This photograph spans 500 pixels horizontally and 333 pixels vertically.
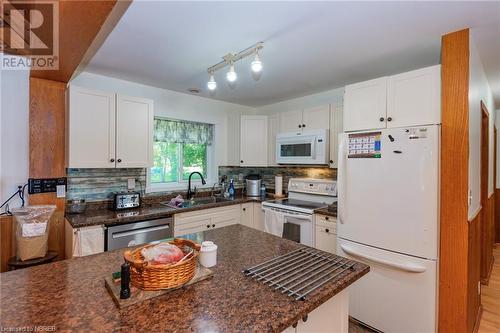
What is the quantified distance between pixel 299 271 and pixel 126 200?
2209 millimetres

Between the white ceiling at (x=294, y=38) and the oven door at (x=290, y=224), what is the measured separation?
158cm

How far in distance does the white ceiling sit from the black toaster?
132 cm

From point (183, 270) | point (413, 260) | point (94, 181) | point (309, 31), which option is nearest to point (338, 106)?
point (309, 31)

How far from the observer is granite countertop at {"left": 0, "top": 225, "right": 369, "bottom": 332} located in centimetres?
80

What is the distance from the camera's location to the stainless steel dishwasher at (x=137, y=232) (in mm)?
2277

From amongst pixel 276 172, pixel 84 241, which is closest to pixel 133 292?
pixel 84 241

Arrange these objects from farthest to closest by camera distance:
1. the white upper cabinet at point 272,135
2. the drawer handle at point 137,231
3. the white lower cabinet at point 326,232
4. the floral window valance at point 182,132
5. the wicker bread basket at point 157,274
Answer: the white upper cabinet at point 272,135 → the floral window valance at point 182,132 → the white lower cabinet at point 326,232 → the drawer handle at point 137,231 → the wicker bread basket at point 157,274

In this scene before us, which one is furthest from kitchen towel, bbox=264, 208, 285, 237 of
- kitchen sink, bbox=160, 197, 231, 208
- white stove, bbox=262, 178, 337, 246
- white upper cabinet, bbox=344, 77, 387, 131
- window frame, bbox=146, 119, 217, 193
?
white upper cabinet, bbox=344, 77, 387, 131

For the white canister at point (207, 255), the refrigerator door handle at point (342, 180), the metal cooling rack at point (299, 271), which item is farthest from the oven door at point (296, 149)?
the white canister at point (207, 255)

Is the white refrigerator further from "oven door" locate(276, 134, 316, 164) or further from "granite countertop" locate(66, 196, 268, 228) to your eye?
"granite countertop" locate(66, 196, 268, 228)

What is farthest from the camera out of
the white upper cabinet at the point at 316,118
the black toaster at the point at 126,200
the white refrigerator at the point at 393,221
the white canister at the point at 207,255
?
the white upper cabinet at the point at 316,118

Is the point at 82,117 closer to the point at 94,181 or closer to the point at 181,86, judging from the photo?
the point at 94,181

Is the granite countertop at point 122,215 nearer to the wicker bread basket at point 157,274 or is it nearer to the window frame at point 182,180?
the window frame at point 182,180

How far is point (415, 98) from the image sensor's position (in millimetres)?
1908
